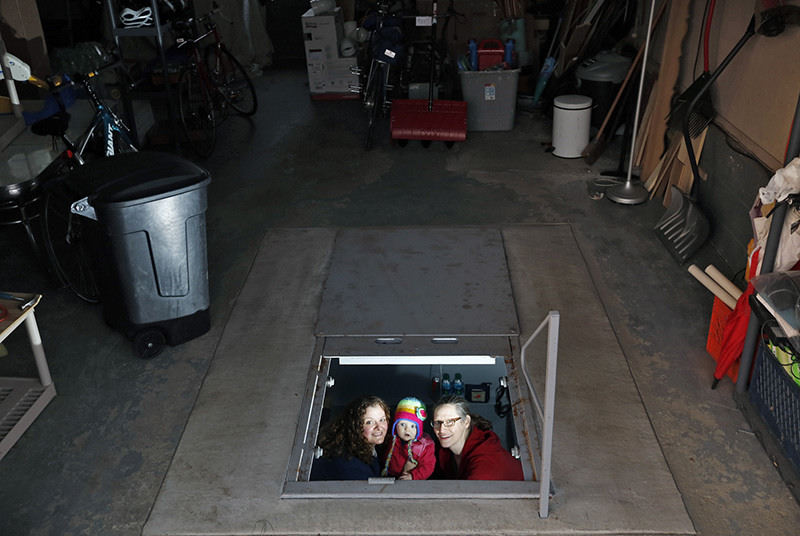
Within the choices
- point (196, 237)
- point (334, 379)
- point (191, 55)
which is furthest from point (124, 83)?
point (334, 379)

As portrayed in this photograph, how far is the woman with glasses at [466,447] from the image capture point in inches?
111

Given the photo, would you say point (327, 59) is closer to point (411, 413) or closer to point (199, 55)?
point (199, 55)

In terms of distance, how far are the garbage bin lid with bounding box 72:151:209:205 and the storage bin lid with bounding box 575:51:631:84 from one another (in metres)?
3.97

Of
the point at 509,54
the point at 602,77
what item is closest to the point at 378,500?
the point at 602,77

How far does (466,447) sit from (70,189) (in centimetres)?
222

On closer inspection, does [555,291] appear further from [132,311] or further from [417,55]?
[417,55]

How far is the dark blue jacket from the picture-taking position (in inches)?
115

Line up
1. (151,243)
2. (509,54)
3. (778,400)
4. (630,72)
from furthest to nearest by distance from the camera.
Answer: (509,54), (630,72), (151,243), (778,400)

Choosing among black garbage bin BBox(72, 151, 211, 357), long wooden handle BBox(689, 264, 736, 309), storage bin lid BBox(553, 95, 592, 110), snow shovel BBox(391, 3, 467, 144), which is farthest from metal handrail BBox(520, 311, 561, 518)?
snow shovel BBox(391, 3, 467, 144)

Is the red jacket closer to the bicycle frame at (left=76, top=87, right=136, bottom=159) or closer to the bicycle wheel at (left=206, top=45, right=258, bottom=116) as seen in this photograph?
the bicycle frame at (left=76, top=87, right=136, bottom=159)

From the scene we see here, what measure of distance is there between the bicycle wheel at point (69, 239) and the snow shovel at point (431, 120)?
3.02 m

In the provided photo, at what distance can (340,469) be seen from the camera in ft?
9.65

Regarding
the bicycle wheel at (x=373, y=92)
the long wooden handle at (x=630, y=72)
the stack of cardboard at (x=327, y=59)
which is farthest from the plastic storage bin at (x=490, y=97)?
the stack of cardboard at (x=327, y=59)

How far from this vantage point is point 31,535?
2586 mm
